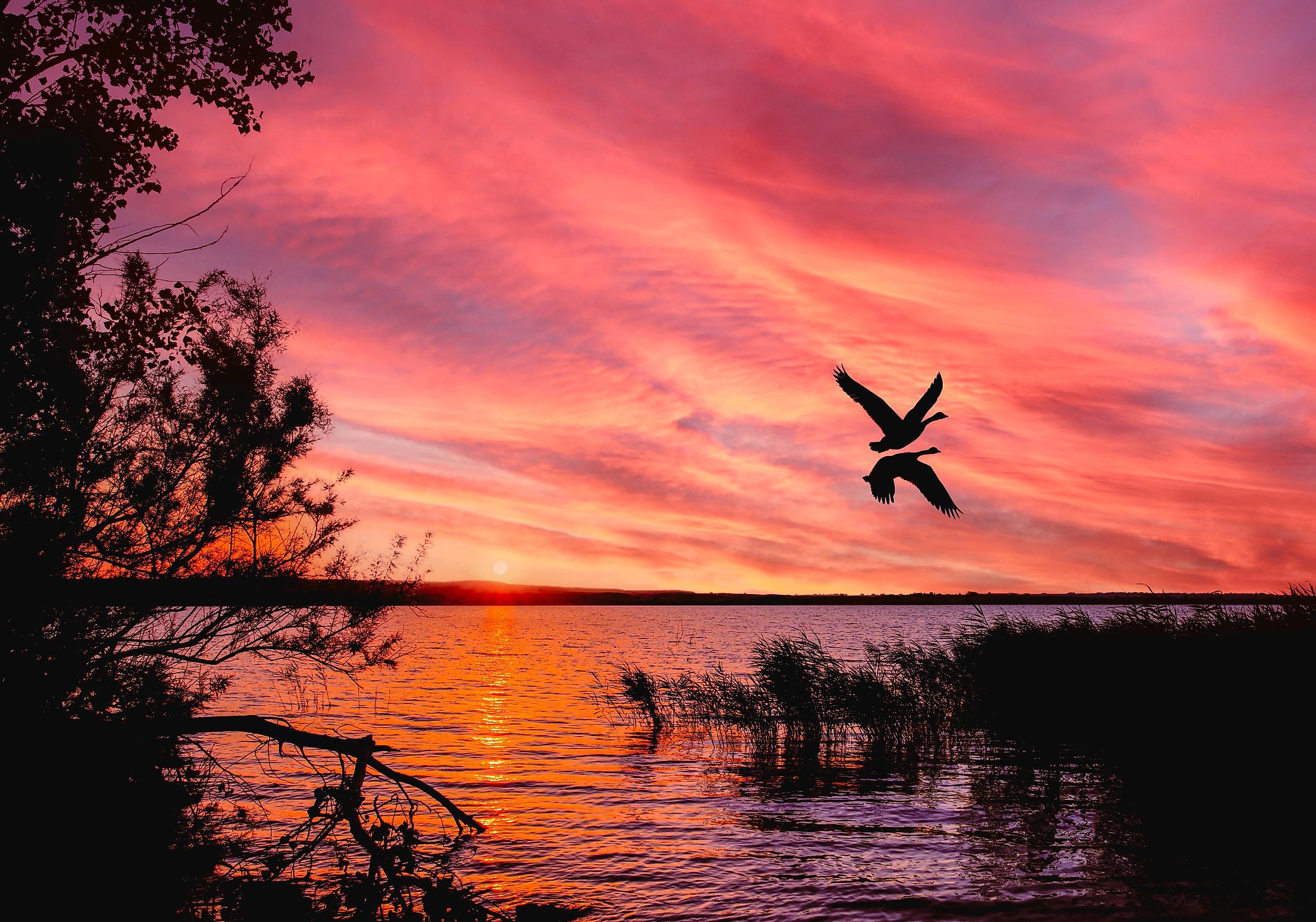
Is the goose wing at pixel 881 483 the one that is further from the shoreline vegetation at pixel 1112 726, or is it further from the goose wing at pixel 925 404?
the shoreline vegetation at pixel 1112 726

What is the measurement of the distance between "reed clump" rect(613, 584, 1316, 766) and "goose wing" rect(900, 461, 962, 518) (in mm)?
16522

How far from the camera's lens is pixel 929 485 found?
34.4 feet

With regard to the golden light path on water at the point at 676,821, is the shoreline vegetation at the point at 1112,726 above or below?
above

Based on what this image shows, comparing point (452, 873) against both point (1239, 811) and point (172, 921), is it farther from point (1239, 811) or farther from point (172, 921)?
point (1239, 811)

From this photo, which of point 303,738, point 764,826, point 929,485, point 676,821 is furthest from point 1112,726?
point 303,738

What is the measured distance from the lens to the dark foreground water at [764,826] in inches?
525

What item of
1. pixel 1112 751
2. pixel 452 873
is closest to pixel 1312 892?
pixel 1112 751

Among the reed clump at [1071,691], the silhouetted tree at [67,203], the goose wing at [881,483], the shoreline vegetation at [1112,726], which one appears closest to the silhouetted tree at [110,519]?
the silhouetted tree at [67,203]

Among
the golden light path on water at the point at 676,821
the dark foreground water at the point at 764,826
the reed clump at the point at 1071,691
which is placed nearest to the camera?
the dark foreground water at the point at 764,826

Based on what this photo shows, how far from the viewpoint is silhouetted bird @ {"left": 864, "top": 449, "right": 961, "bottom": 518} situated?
9.98 meters

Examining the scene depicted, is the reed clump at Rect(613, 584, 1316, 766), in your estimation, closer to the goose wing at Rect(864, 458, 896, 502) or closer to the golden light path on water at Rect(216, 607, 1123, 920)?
the golden light path on water at Rect(216, 607, 1123, 920)

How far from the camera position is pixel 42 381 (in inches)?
484

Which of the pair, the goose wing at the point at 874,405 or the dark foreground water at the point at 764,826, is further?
the dark foreground water at the point at 764,826

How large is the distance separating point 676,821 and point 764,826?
2027 mm
